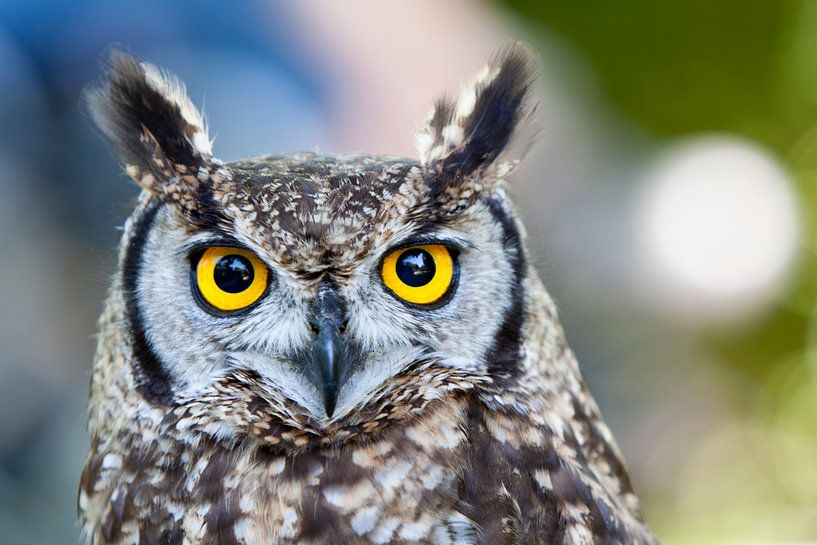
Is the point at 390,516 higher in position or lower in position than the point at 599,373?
lower

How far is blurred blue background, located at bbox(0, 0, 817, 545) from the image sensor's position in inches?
119

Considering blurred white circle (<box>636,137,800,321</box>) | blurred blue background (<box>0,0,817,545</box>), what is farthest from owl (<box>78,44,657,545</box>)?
blurred white circle (<box>636,137,800,321</box>)

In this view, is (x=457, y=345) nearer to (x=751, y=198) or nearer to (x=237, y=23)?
(x=237, y=23)

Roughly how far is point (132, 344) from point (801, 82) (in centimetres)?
565

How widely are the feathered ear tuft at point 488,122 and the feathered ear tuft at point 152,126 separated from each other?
0.34 metres

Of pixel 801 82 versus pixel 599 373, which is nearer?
pixel 599 373

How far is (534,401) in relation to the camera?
122 cm

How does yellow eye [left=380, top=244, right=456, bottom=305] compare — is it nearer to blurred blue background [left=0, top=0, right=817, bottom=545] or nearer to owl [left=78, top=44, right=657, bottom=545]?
owl [left=78, top=44, right=657, bottom=545]

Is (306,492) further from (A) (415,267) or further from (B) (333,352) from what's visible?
(A) (415,267)

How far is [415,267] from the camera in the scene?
116 cm

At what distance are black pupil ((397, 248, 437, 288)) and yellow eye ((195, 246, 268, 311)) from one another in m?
0.19

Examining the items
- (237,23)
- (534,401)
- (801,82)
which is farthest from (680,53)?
(534,401)

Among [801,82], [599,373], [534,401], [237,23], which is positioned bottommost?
[534,401]

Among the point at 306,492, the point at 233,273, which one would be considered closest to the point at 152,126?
the point at 233,273
